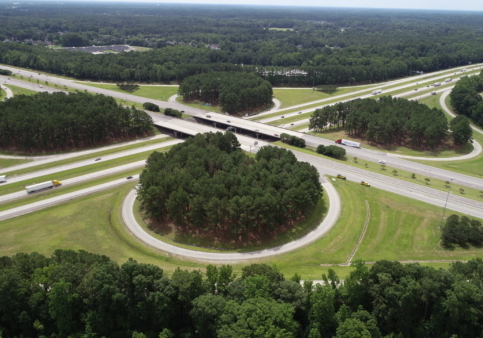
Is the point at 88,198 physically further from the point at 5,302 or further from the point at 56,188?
the point at 5,302

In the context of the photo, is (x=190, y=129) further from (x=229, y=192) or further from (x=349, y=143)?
(x=229, y=192)

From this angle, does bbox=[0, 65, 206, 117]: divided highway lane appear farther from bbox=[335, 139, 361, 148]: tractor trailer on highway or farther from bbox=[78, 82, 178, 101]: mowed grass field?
bbox=[335, 139, 361, 148]: tractor trailer on highway

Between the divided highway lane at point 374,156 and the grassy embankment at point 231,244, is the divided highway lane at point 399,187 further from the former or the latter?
the grassy embankment at point 231,244

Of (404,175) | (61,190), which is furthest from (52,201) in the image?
(404,175)

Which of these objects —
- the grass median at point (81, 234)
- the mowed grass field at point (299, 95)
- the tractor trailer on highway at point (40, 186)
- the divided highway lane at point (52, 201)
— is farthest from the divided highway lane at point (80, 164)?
the mowed grass field at point (299, 95)

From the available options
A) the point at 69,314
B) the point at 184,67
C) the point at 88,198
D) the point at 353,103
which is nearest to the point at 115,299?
the point at 69,314

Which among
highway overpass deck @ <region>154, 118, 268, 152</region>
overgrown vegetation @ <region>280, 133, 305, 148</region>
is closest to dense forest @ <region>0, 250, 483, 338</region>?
highway overpass deck @ <region>154, 118, 268, 152</region>
